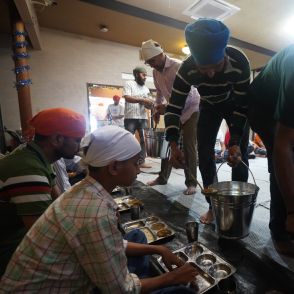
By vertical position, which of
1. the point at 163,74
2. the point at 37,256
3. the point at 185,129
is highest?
the point at 163,74

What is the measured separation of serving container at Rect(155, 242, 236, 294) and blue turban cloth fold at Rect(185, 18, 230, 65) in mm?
1006

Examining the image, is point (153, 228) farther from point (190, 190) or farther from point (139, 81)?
point (139, 81)

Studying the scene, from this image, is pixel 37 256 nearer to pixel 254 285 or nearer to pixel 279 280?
pixel 254 285

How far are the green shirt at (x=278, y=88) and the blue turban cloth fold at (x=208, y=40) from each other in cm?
25

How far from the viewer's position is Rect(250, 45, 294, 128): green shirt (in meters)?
0.72

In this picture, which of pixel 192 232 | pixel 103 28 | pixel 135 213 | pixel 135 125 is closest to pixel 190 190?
pixel 135 213

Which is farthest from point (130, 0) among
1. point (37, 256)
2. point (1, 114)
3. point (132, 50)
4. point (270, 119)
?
point (37, 256)

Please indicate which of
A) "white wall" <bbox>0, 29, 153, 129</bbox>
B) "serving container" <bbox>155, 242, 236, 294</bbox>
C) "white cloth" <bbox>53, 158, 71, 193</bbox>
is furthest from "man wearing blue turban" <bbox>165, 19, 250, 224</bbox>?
"white wall" <bbox>0, 29, 153, 129</bbox>

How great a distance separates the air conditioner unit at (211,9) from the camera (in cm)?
317

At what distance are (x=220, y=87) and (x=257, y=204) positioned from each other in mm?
1109

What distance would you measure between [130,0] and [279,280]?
357 cm

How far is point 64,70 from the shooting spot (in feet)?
14.0

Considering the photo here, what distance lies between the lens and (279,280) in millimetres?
1077

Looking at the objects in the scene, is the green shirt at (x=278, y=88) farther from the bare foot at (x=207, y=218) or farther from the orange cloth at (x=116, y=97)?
the orange cloth at (x=116, y=97)
